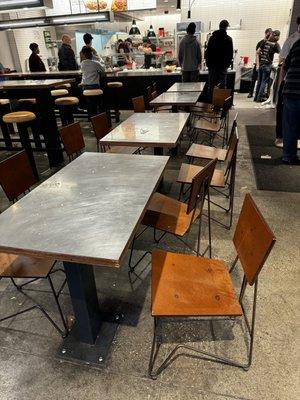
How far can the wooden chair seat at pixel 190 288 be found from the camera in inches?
52.4

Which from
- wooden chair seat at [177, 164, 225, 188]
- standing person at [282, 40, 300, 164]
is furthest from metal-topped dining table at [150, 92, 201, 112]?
wooden chair seat at [177, 164, 225, 188]

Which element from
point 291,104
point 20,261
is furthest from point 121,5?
point 20,261

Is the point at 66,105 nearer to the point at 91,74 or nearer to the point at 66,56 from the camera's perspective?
the point at 91,74

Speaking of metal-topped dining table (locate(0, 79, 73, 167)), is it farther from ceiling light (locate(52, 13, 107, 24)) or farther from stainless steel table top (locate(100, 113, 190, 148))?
ceiling light (locate(52, 13, 107, 24))

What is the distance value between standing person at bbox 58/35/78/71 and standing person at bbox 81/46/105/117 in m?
1.71

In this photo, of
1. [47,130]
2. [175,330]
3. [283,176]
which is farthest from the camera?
[47,130]

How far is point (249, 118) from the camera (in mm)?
6582

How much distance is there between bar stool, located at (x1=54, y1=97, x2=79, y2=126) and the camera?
4914mm

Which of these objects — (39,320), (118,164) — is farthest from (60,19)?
(39,320)

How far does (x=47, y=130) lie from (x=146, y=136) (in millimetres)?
2165

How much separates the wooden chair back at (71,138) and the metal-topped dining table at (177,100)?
1.58 metres

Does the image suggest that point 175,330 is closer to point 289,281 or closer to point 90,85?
point 289,281

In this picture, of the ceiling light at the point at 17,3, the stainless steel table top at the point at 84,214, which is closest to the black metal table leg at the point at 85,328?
the stainless steel table top at the point at 84,214

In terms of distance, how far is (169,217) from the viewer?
2.07 m
